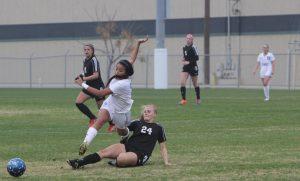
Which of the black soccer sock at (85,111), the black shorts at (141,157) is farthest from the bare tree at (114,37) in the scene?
the black shorts at (141,157)

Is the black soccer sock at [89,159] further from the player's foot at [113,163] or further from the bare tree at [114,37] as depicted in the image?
the bare tree at [114,37]

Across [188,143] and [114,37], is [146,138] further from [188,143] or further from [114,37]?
[114,37]

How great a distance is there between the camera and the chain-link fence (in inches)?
2068

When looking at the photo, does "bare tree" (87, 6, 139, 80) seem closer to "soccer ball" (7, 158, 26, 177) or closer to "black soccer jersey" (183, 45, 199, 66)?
"black soccer jersey" (183, 45, 199, 66)

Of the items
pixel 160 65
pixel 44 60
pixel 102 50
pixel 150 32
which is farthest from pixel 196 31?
pixel 160 65

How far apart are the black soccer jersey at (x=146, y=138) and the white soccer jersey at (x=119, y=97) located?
0.86 m

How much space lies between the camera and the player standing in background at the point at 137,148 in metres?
12.3

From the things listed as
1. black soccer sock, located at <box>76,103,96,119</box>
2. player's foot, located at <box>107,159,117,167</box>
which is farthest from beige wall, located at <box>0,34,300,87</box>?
player's foot, located at <box>107,159,117,167</box>

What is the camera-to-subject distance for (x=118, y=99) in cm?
1359

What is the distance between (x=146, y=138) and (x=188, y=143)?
3.20 m

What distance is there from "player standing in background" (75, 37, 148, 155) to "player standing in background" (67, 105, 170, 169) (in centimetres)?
55

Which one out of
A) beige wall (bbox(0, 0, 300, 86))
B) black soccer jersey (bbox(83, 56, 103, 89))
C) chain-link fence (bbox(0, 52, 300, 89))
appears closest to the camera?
black soccer jersey (bbox(83, 56, 103, 89))

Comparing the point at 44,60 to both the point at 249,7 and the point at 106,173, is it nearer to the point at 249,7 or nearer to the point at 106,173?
the point at 249,7

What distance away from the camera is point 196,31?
57.9m
